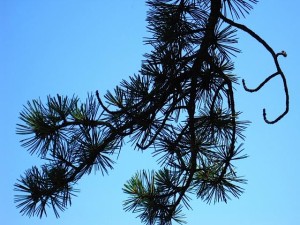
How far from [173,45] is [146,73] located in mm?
177

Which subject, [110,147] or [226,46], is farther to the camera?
[226,46]

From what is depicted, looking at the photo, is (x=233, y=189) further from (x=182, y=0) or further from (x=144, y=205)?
(x=182, y=0)

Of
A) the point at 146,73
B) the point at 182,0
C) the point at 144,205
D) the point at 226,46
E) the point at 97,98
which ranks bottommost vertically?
the point at 144,205

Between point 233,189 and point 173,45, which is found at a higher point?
point 173,45

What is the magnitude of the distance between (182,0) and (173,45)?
0.56ft

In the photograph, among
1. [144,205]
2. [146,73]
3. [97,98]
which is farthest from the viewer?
[144,205]

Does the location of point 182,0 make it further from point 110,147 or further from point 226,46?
point 110,147

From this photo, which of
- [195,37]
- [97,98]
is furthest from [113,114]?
[195,37]

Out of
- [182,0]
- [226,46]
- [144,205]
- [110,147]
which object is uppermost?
[182,0]

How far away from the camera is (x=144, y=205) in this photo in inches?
68.6

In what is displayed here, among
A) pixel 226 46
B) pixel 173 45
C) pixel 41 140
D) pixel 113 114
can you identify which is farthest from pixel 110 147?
pixel 226 46

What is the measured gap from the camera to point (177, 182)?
1.66 meters

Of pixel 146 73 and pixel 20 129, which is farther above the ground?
pixel 146 73

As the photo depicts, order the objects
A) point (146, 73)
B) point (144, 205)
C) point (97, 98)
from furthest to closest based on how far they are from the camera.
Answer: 1. point (144, 205)
2. point (146, 73)
3. point (97, 98)
